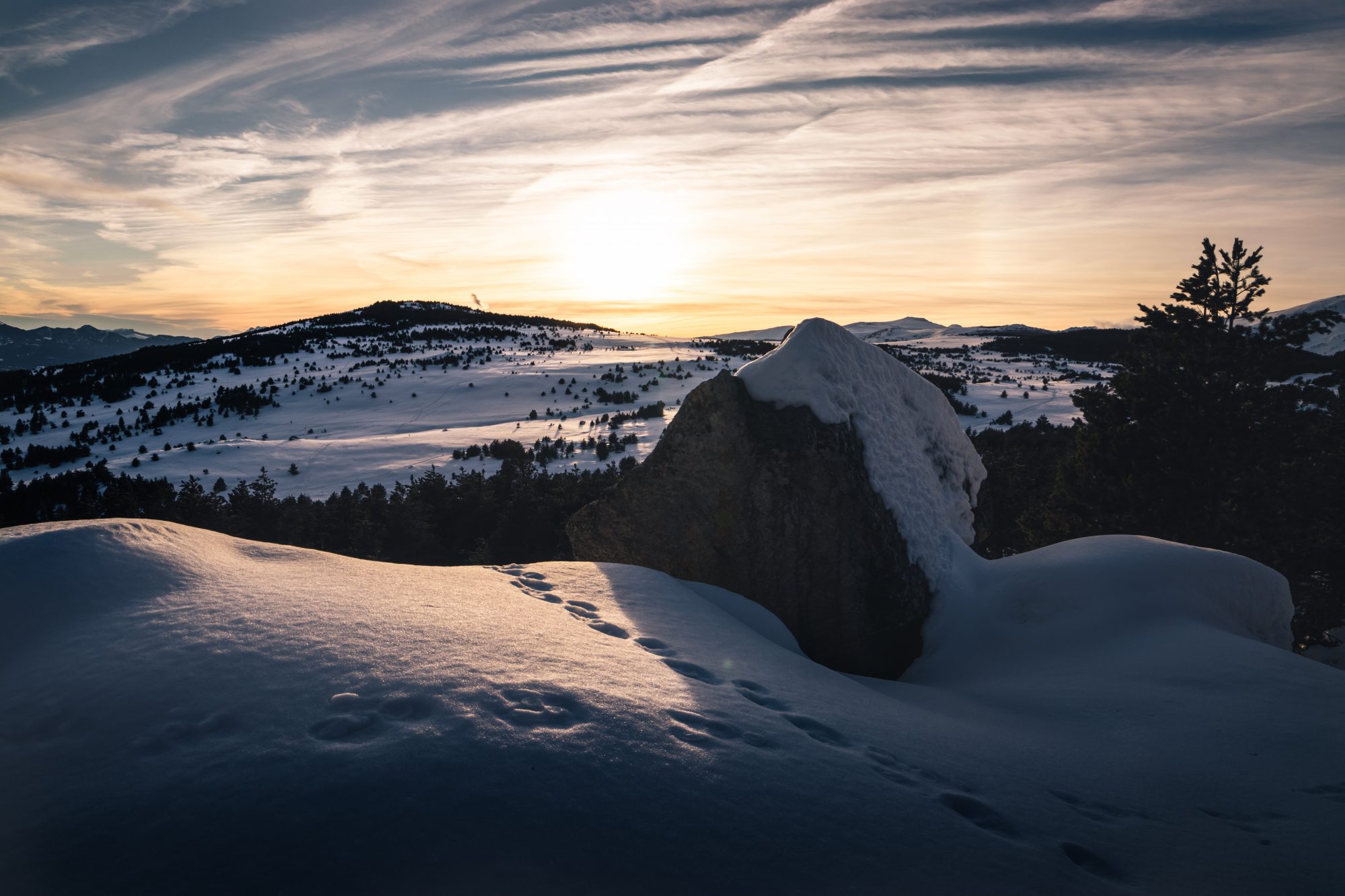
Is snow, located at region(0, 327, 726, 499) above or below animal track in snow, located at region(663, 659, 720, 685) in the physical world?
above

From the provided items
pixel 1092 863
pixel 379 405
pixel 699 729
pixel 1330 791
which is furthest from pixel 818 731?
pixel 379 405

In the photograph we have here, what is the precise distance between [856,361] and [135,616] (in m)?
6.97

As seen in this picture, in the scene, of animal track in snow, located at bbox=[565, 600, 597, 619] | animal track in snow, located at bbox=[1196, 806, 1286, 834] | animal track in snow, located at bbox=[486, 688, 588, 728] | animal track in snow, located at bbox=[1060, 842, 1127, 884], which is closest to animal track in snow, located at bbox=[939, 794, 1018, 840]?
animal track in snow, located at bbox=[1060, 842, 1127, 884]

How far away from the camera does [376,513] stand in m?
9.52

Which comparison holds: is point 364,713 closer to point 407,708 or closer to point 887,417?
point 407,708

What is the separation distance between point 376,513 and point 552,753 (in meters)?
8.19

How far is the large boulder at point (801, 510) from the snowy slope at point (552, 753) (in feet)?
A: 5.87

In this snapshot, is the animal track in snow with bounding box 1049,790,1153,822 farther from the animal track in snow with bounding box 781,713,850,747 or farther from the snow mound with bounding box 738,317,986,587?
the snow mound with bounding box 738,317,986,587

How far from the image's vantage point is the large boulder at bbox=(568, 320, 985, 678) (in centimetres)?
630

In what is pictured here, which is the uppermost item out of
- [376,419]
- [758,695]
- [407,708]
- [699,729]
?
[376,419]

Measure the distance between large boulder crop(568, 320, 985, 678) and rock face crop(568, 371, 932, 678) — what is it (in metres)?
0.01

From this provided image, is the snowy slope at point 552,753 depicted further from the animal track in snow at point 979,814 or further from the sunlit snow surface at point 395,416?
the sunlit snow surface at point 395,416

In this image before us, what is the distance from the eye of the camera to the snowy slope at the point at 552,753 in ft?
6.25

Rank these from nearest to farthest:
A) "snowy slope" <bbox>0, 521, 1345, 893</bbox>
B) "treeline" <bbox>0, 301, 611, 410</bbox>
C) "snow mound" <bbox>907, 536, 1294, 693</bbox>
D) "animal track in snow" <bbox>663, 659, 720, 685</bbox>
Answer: "snowy slope" <bbox>0, 521, 1345, 893</bbox>, "animal track in snow" <bbox>663, 659, 720, 685</bbox>, "snow mound" <bbox>907, 536, 1294, 693</bbox>, "treeline" <bbox>0, 301, 611, 410</bbox>
